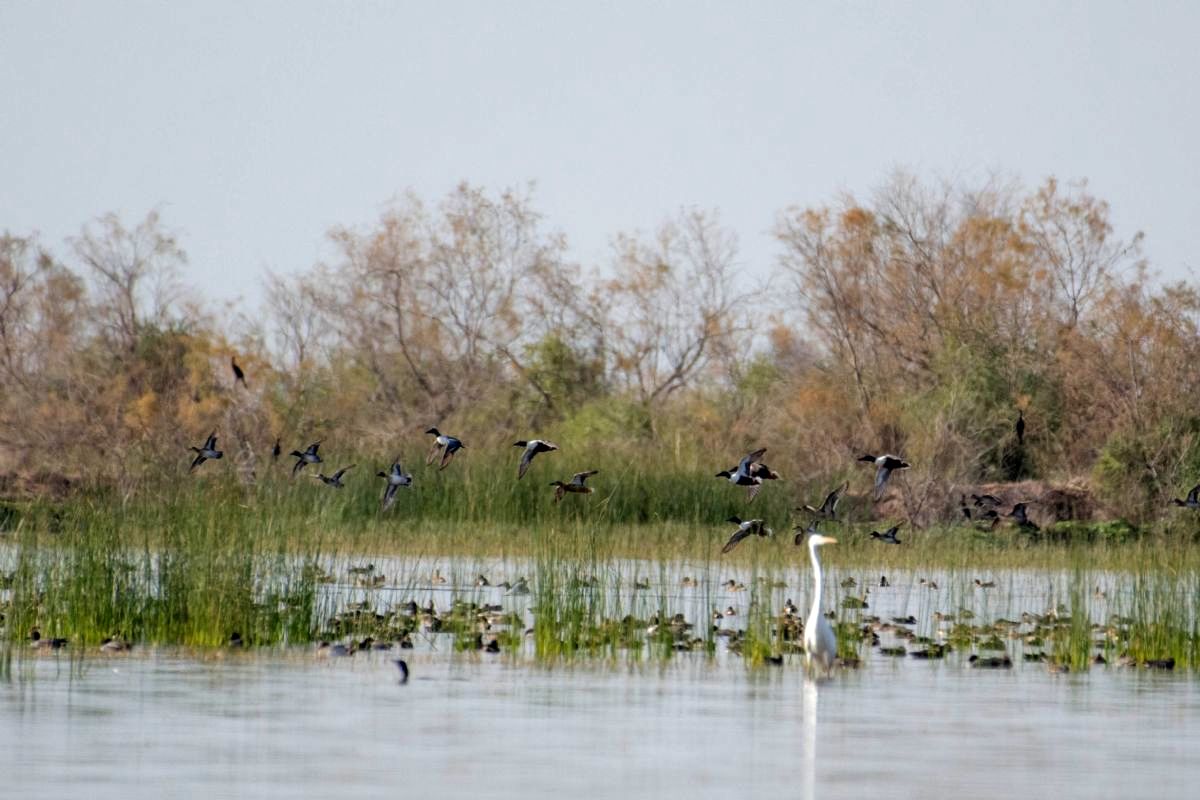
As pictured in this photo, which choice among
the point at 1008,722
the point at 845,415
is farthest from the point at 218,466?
the point at 1008,722

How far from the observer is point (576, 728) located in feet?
31.2

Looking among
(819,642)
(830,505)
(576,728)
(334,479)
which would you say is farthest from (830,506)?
(576,728)

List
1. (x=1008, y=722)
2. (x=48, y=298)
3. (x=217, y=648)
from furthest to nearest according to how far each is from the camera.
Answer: (x=48, y=298) → (x=217, y=648) → (x=1008, y=722)

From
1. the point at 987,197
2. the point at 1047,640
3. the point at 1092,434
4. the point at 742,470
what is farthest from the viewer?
the point at 987,197

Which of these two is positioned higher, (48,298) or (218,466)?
(48,298)

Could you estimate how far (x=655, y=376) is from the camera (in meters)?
39.9

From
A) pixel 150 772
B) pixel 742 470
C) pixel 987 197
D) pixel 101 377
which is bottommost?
pixel 150 772

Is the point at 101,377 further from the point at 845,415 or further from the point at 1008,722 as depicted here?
the point at 1008,722

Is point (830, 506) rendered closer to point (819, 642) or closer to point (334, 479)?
point (334, 479)

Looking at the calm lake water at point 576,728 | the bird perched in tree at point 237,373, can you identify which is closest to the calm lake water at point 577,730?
the calm lake water at point 576,728

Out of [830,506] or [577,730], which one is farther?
[830,506]

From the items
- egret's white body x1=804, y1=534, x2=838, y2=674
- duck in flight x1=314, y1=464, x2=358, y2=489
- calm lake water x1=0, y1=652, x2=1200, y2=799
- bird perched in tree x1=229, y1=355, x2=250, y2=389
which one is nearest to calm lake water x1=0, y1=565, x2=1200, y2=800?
calm lake water x1=0, y1=652, x2=1200, y2=799

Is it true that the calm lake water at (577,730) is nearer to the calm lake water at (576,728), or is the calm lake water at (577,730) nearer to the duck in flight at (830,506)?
the calm lake water at (576,728)

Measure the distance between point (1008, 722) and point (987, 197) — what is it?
88.9 ft
